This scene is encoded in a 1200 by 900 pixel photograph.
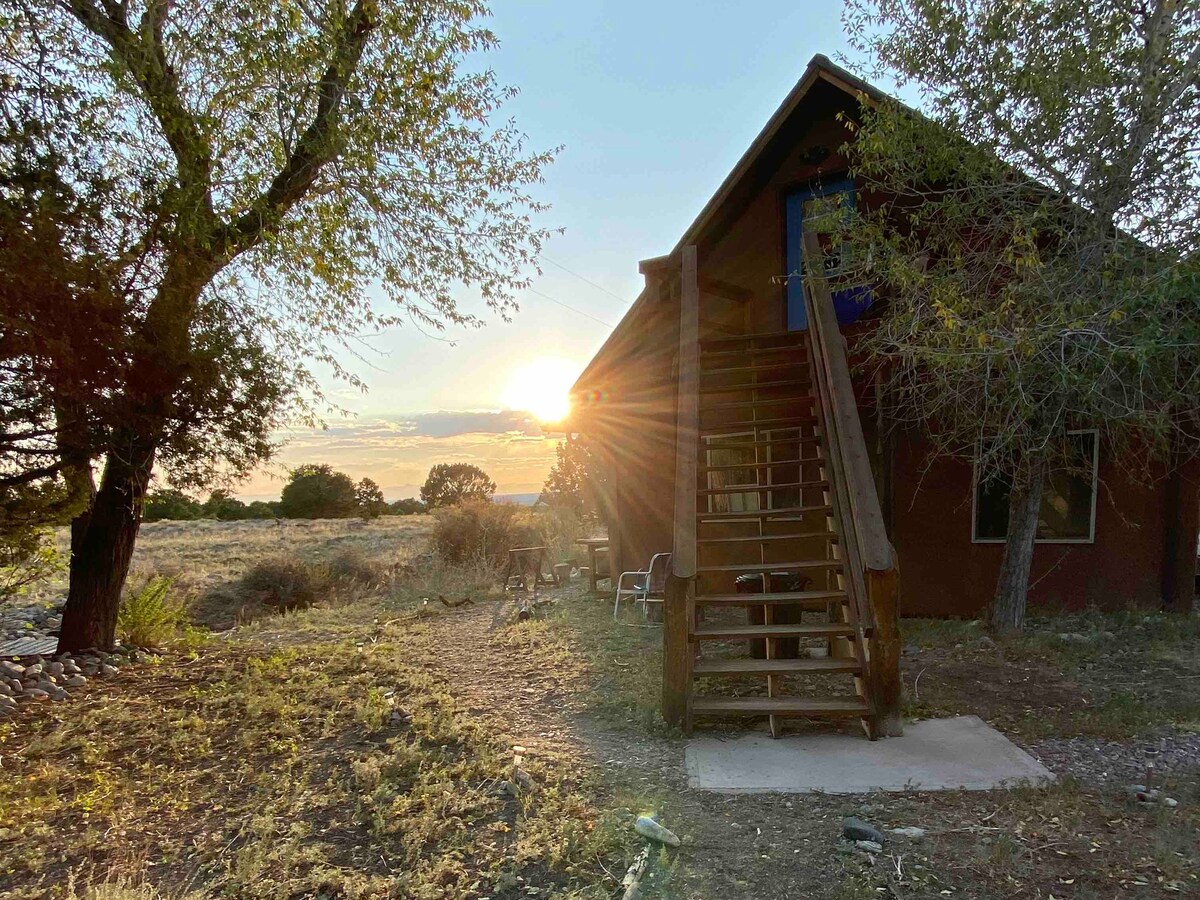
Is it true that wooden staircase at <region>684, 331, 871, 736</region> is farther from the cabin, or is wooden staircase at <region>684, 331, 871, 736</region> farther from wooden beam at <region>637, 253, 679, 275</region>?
wooden beam at <region>637, 253, 679, 275</region>

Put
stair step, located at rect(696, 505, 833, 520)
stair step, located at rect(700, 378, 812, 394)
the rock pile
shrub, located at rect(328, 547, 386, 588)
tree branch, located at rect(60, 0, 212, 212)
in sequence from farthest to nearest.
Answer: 1. shrub, located at rect(328, 547, 386, 588)
2. stair step, located at rect(700, 378, 812, 394)
3. stair step, located at rect(696, 505, 833, 520)
4. the rock pile
5. tree branch, located at rect(60, 0, 212, 212)

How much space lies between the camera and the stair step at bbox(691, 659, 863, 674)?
173 inches

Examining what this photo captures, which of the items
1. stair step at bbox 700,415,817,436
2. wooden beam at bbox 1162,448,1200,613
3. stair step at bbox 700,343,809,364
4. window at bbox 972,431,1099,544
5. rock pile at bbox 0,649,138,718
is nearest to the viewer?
rock pile at bbox 0,649,138,718

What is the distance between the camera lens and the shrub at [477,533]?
16.5 meters

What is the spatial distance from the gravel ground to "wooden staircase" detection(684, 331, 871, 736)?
109 centimetres

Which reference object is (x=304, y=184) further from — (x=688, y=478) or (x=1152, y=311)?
(x=1152, y=311)

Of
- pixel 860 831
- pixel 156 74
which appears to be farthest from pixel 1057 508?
pixel 156 74

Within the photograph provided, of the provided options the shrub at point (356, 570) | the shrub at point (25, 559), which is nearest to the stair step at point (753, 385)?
the shrub at point (25, 559)

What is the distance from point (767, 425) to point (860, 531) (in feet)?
7.24

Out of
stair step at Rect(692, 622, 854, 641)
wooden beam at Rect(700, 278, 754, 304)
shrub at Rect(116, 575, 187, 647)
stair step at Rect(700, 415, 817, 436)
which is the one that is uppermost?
wooden beam at Rect(700, 278, 754, 304)

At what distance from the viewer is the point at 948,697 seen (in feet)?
16.7

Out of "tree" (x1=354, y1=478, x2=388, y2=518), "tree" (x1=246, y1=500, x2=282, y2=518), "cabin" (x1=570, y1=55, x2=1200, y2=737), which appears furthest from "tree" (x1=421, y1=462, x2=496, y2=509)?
"cabin" (x1=570, y1=55, x2=1200, y2=737)

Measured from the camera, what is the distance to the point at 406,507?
136 ft

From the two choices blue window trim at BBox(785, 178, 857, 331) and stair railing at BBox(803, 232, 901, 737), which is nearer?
stair railing at BBox(803, 232, 901, 737)
